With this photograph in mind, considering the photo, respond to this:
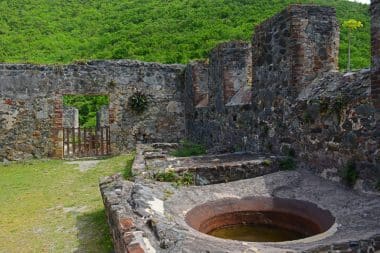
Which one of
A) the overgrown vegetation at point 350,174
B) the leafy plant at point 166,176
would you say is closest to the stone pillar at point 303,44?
the overgrown vegetation at point 350,174

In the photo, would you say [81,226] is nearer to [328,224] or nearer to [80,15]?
[328,224]

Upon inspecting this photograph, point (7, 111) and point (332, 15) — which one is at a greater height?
point (332, 15)

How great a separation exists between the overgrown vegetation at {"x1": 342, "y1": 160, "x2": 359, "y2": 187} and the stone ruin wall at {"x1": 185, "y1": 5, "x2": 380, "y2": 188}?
78 millimetres

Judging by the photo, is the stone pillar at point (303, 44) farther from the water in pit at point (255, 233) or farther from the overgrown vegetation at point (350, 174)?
the water in pit at point (255, 233)

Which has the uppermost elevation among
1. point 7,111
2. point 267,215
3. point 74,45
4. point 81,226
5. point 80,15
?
point 80,15

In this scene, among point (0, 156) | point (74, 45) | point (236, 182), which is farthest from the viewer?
point (74, 45)

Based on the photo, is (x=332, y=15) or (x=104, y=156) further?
(x=104, y=156)

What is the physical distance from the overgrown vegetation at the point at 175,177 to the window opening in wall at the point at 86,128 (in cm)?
771

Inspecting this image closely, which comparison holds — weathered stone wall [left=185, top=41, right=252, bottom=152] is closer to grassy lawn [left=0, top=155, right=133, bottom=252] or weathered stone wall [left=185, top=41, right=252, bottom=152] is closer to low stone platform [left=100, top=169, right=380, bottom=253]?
grassy lawn [left=0, top=155, right=133, bottom=252]

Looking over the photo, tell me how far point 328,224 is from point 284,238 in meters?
0.58

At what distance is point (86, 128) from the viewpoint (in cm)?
1447

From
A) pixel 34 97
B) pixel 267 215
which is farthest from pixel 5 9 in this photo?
pixel 267 215

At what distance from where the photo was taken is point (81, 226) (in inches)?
235

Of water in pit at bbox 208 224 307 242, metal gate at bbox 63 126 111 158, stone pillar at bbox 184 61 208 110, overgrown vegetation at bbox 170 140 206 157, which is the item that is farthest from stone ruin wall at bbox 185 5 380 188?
metal gate at bbox 63 126 111 158
